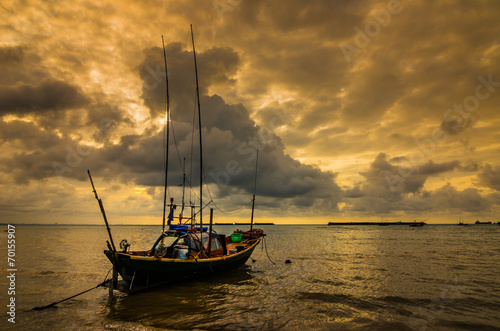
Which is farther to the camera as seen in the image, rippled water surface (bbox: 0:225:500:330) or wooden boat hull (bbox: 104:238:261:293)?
wooden boat hull (bbox: 104:238:261:293)

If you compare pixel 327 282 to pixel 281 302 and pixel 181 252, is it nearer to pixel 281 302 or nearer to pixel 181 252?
pixel 281 302

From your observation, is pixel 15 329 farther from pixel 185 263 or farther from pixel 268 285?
pixel 268 285

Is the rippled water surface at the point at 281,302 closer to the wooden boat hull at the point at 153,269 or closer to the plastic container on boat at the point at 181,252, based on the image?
the wooden boat hull at the point at 153,269

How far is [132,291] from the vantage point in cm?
1341

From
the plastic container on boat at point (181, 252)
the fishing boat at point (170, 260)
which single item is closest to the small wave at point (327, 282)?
the fishing boat at point (170, 260)

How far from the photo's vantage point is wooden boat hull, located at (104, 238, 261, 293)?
12.9 meters

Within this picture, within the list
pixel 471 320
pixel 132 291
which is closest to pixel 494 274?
pixel 471 320

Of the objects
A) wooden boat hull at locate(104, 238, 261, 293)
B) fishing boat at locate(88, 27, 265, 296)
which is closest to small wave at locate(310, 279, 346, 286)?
fishing boat at locate(88, 27, 265, 296)

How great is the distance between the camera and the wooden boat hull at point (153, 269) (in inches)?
509

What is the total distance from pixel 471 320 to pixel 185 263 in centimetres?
1390

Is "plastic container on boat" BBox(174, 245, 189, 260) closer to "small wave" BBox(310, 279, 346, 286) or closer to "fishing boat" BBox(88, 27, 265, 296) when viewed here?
"fishing boat" BBox(88, 27, 265, 296)

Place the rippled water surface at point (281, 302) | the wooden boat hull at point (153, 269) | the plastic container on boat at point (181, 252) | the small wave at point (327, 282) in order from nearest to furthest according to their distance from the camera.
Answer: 1. the rippled water surface at point (281, 302)
2. the wooden boat hull at point (153, 269)
3. the plastic container on boat at point (181, 252)
4. the small wave at point (327, 282)

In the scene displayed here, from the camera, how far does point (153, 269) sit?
13617 millimetres

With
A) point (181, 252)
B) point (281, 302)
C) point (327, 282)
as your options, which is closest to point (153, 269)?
point (181, 252)
